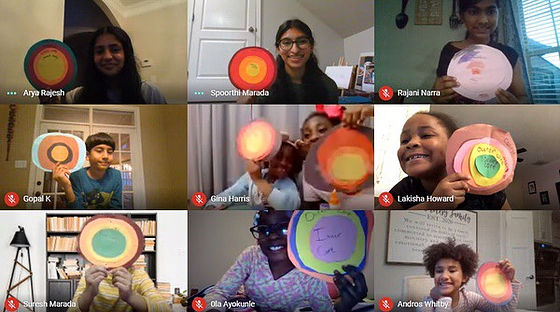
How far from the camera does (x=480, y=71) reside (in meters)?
3.27

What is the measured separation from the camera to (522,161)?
3266 mm

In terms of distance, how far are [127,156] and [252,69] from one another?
547mm

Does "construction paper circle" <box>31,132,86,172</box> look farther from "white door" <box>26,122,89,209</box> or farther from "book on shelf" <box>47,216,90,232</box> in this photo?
"book on shelf" <box>47,216,90,232</box>

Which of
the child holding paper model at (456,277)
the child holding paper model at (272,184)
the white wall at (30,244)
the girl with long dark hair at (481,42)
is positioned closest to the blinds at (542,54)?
the girl with long dark hair at (481,42)

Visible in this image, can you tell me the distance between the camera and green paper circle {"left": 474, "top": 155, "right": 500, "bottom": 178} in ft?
10.7

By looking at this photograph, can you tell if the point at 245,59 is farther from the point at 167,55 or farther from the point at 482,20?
the point at 482,20

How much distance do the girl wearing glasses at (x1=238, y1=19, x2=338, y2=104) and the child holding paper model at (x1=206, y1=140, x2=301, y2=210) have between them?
0.17 metres

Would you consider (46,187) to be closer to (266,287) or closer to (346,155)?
(266,287)

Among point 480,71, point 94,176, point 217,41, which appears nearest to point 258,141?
point 217,41

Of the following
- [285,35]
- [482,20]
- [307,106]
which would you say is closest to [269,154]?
[307,106]

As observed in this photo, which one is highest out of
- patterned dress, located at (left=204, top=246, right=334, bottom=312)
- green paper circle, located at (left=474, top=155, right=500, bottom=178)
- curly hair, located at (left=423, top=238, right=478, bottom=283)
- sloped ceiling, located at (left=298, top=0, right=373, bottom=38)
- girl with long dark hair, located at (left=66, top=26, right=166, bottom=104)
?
sloped ceiling, located at (left=298, top=0, right=373, bottom=38)

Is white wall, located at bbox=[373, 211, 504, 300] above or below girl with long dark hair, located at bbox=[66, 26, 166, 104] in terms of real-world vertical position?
below

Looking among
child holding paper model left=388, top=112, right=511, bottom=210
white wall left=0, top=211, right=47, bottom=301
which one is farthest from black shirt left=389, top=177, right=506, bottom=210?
white wall left=0, top=211, right=47, bottom=301

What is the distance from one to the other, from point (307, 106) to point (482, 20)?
0.70 meters
